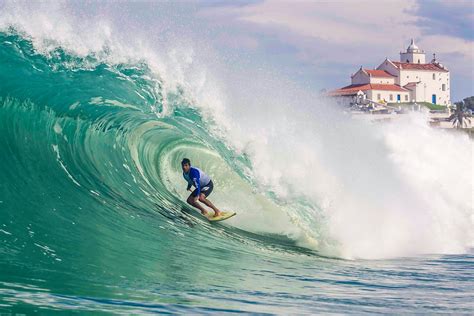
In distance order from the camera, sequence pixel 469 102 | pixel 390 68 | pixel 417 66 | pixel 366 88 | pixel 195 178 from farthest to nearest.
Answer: pixel 469 102
pixel 417 66
pixel 390 68
pixel 366 88
pixel 195 178

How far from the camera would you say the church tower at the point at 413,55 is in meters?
127

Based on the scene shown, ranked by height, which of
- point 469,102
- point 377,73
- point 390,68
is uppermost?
point 469,102

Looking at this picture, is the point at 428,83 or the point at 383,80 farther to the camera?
the point at 428,83

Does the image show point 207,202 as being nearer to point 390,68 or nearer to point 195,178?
point 195,178

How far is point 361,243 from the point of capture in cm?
1281

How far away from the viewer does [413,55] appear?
12712 cm

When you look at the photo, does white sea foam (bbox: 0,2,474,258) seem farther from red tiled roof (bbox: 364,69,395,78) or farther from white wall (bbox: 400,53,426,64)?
white wall (bbox: 400,53,426,64)

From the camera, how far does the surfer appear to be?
11062mm

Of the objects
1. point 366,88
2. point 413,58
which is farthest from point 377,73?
point 413,58

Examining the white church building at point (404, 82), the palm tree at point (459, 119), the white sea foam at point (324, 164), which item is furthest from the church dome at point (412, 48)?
the white sea foam at point (324, 164)

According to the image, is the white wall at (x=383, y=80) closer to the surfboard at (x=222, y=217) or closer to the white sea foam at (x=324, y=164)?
the white sea foam at (x=324, y=164)

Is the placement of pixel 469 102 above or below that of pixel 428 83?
above

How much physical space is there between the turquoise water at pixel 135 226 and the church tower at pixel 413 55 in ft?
387

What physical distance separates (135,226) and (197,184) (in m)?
1.06
